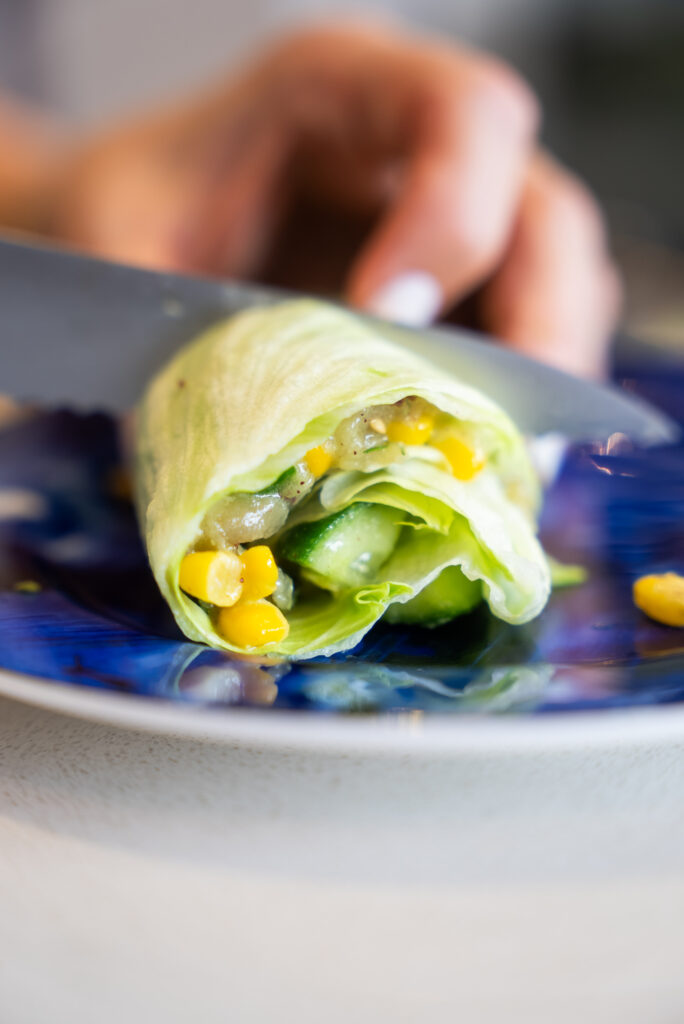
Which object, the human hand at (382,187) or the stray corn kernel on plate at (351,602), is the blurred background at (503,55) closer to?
the human hand at (382,187)

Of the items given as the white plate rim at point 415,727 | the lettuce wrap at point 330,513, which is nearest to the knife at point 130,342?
the lettuce wrap at point 330,513

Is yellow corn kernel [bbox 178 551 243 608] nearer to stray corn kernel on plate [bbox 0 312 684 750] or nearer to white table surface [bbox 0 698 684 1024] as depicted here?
stray corn kernel on plate [bbox 0 312 684 750]

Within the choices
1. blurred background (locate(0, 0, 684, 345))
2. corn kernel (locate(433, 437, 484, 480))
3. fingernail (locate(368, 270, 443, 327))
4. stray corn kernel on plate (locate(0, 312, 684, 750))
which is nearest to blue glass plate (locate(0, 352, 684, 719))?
stray corn kernel on plate (locate(0, 312, 684, 750))

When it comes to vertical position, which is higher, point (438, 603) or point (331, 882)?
point (438, 603)

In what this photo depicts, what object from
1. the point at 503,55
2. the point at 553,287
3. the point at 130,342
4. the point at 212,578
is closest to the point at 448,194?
the point at 553,287

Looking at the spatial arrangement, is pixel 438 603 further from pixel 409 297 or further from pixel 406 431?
pixel 409 297
